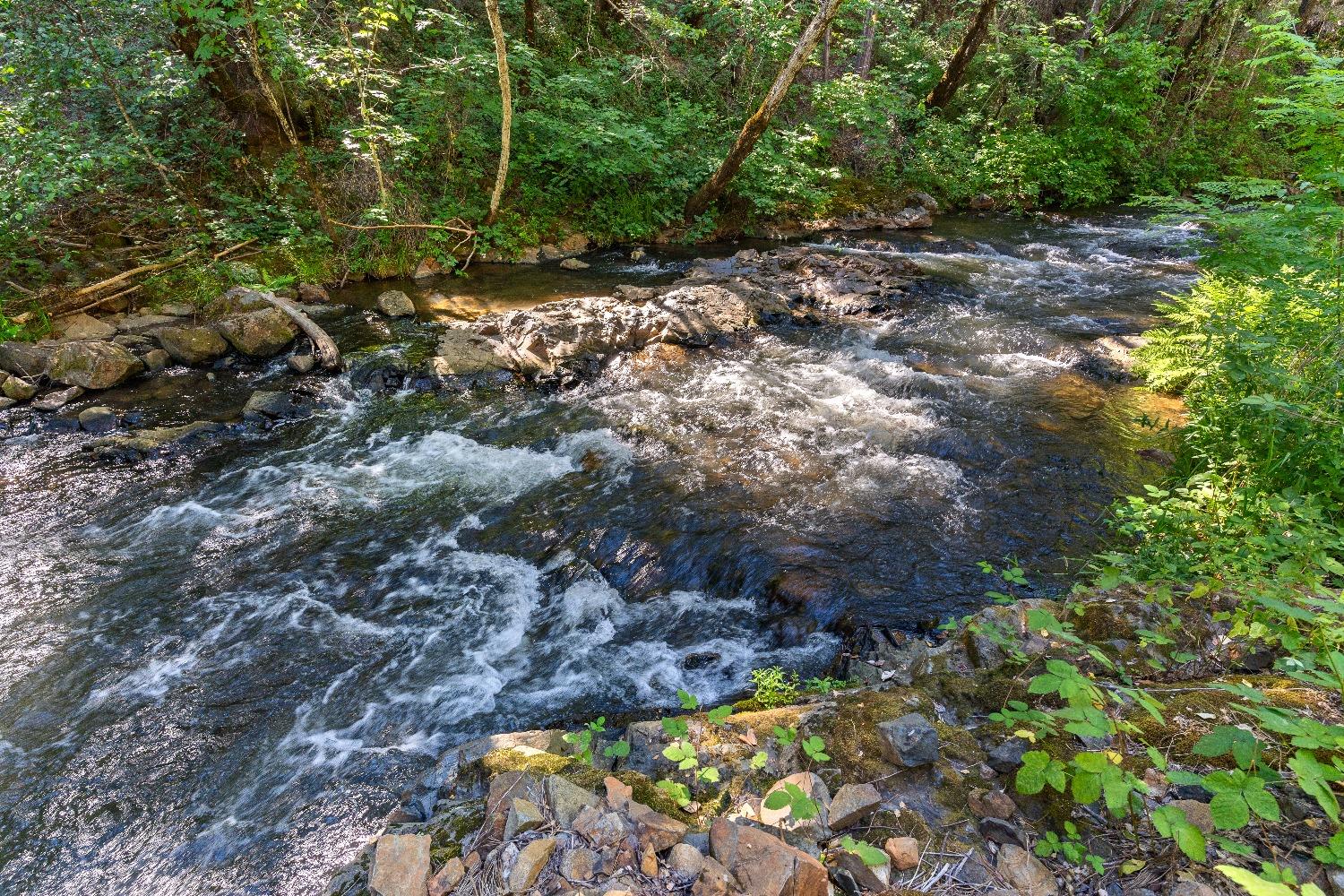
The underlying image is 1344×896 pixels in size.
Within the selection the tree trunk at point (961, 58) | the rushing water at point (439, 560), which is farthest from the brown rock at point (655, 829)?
the tree trunk at point (961, 58)

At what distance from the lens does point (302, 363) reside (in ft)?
27.8

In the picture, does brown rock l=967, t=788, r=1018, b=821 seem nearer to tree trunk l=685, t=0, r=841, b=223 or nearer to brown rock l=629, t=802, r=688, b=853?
brown rock l=629, t=802, r=688, b=853

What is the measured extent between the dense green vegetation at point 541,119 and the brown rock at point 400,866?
21.4 ft

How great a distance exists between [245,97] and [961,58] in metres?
17.4

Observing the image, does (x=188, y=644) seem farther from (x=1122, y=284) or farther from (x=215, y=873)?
(x=1122, y=284)

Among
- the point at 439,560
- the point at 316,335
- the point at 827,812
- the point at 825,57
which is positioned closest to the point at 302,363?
the point at 316,335

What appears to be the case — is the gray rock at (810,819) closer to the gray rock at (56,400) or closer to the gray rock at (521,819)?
the gray rock at (521,819)

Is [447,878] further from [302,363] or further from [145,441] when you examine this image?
[302,363]

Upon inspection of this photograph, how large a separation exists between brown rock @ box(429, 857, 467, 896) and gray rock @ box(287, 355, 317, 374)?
26.4 ft

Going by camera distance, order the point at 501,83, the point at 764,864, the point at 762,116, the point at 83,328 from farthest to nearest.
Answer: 1. the point at 762,116
2. the point at 501,83
3. the point at 83,328
4. the point at 764,864

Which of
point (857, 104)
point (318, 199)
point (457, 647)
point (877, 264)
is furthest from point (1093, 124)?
point (457, 647)

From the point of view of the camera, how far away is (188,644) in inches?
179

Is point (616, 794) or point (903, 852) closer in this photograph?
point (903, 852)

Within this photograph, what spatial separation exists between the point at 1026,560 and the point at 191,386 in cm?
997
